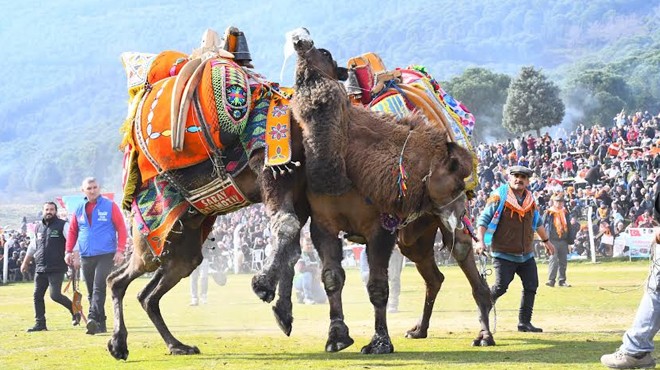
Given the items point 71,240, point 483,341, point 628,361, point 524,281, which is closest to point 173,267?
point 483,341

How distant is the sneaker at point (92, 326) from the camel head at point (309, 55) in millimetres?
6598

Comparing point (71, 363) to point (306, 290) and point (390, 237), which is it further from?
point (306, 290)

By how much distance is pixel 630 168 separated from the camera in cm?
4294

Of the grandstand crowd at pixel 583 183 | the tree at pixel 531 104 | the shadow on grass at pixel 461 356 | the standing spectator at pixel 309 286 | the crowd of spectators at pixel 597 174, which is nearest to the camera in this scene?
the shadow on grass at pixel 461 356

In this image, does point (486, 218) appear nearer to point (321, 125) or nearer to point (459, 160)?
point (459, 160)

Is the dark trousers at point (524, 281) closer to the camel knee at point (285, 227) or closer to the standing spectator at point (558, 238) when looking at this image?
the camel knee at point (285, 227)

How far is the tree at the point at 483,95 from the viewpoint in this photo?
394 ft

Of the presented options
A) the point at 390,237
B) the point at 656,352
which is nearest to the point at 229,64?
the point at 390,237

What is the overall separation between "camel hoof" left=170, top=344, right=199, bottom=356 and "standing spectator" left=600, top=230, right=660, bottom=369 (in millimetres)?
5035

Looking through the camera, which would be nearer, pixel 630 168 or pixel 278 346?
pixel 278 346

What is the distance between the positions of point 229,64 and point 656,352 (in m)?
5.41

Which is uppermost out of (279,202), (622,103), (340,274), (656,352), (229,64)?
(622,103)

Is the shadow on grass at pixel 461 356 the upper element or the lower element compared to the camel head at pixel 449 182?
lower

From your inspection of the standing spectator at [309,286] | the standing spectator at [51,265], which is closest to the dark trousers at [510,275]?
the standing spectator at [51,265]
